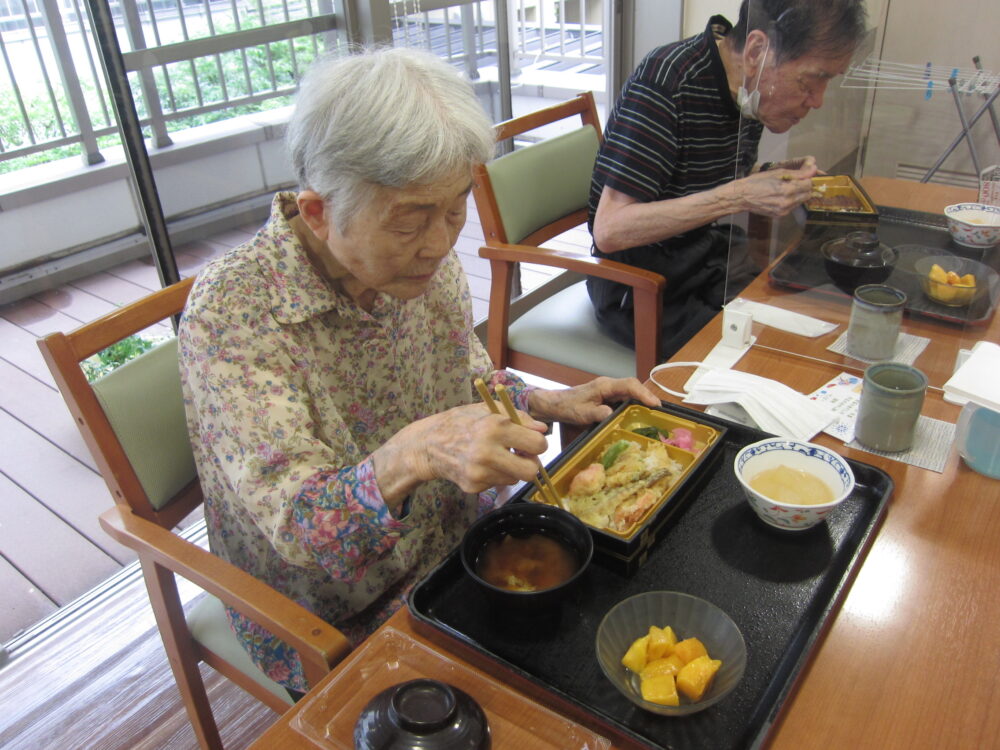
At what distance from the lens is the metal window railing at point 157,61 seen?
178 cm

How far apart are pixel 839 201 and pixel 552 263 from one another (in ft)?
2.13

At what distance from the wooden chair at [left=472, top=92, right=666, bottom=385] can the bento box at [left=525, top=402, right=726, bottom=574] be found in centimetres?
63

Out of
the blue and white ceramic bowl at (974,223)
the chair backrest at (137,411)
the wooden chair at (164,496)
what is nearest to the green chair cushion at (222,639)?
the wooden chair at (164,496)

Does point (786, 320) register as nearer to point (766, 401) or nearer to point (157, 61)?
point (766, 401)

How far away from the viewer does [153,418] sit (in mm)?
1119

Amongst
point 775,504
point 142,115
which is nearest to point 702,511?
point 775,504

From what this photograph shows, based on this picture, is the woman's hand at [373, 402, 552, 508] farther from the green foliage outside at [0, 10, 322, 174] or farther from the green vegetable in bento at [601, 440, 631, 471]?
the green foliage outside at [0, 10, 322, 174]

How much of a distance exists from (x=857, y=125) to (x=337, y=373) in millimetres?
1292

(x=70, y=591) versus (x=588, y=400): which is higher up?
(x=588, y=400)

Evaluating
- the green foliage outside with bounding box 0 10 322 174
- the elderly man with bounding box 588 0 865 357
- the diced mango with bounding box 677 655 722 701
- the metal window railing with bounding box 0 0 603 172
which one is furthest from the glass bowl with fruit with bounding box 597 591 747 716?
the green foliage outside with bounding box 0 10 322 174

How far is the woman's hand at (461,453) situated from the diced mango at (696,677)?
0.93 feet

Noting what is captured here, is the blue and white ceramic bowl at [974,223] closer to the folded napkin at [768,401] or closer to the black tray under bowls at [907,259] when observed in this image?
the black tray under bowls at [907,259]

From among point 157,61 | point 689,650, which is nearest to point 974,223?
point 689,650

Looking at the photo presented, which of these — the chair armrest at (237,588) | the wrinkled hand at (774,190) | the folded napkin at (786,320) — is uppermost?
the wrinkled hand at (774,190)
